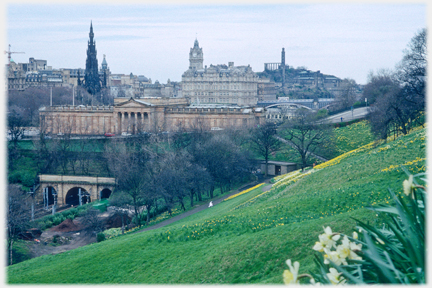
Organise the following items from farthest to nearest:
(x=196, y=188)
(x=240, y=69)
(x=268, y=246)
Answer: (x=240, y=69), (x=196, y=188), (x=268, y=246)

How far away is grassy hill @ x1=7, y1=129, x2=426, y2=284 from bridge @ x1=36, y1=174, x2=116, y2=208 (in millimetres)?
27768

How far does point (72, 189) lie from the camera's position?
167 ft

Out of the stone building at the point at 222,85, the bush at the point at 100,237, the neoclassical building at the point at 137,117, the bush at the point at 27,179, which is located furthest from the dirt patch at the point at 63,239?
the stone building at the point at 222,85

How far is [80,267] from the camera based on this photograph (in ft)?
59.4

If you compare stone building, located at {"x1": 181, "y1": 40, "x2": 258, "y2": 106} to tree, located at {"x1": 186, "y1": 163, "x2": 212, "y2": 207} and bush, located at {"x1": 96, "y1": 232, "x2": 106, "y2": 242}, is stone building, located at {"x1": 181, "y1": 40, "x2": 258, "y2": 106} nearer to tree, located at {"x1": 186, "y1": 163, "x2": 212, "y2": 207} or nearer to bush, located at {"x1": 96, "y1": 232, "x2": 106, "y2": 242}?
tree, located at {"x1": 186, "y1": 163, "x2": 212, "y2": 207}

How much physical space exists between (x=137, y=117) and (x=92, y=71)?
36.1 metres

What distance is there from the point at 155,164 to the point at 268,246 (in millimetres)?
29739

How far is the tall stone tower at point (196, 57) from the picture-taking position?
438 ft

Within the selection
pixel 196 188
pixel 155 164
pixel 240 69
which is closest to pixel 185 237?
pixel 196 188

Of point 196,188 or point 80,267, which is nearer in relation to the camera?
point 80,267

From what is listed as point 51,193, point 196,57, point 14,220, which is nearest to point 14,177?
point 51,193

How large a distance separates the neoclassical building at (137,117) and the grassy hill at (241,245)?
46.5 metres

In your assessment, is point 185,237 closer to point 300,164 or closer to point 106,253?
point 106,253

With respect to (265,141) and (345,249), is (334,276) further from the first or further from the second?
(265,141)
